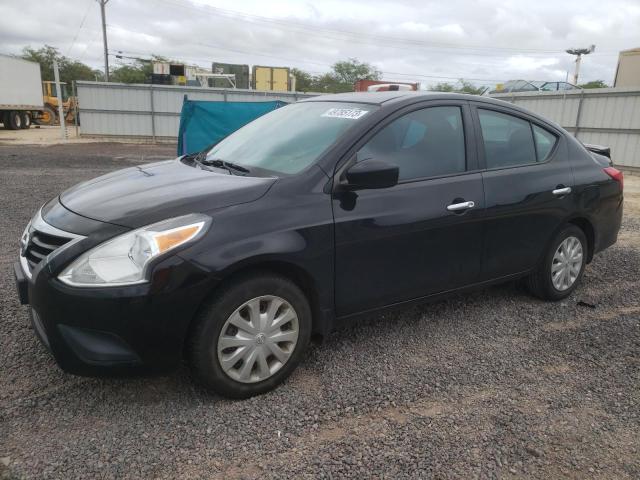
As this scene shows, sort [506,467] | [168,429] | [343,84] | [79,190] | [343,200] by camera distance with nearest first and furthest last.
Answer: [506,467] → [168,429] → [343,200] → [79,190] → [343,84]

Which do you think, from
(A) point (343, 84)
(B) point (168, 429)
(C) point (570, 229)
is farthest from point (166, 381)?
(A) point (343, 84)

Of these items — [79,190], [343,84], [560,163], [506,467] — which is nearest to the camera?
[506,467]

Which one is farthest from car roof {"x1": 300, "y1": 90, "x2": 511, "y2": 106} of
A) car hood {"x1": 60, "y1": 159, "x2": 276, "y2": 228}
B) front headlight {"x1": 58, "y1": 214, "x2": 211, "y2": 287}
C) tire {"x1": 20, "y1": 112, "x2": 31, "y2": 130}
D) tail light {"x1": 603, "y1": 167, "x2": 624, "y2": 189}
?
tire {"x1": 20, "y1": 112, "x2": 31, "y2": 130}

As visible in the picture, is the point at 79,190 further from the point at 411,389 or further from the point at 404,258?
the point at 411,389

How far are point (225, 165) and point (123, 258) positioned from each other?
1.10 m

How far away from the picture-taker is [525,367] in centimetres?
319

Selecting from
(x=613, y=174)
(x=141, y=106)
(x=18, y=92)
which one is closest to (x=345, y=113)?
(x=613, y=174)

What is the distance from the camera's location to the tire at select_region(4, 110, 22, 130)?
2538cm

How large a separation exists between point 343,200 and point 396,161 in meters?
0.53

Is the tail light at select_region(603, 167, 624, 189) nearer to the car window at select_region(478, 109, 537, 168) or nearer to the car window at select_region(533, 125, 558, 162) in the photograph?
the car window at select_region(533, 125, 558, 162)

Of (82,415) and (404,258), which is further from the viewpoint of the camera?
(404,258)

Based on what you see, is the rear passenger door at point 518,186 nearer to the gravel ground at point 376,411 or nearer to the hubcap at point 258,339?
the gravel ground at point 376,411

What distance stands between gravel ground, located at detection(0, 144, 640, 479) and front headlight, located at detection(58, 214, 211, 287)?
2.42ft

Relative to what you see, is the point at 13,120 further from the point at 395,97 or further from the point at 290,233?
the point at 290,233
